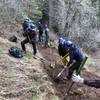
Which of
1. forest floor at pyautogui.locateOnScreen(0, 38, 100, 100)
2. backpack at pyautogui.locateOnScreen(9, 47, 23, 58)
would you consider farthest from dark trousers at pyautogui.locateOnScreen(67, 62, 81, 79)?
backpack at pyautogui.locateOnScreen(9, 47, 23, 58)

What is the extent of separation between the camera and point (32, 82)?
1293cm

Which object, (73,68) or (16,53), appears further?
(16,53)

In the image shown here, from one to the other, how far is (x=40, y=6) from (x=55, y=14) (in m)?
1.53

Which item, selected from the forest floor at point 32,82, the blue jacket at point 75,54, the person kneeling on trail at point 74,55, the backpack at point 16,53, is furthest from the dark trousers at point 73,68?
the backpack at point 16,53

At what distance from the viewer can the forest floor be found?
11.9 metres

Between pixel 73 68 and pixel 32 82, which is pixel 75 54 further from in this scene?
pixel 32 82

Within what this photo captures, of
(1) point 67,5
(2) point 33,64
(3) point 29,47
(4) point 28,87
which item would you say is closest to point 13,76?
(4) point 28,87

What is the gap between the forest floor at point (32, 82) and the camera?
11922 mm

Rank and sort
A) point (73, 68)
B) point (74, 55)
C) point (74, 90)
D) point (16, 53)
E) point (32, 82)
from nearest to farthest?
point (32, 82)
point (74, 90)
point (74, 55)
point (73, 68)
point (16, 53)

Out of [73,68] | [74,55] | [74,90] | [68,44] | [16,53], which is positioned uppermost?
[68,44]

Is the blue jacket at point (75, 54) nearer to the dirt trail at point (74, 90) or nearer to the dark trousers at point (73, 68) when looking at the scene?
the dark trousers at point (73, 68)

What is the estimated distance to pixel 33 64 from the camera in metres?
15.0

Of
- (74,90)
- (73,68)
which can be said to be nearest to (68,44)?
(73,68)

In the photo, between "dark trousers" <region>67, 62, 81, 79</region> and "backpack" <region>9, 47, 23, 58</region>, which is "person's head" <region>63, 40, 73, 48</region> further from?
"backpack" <region>9, 47, 23, 58</region>
